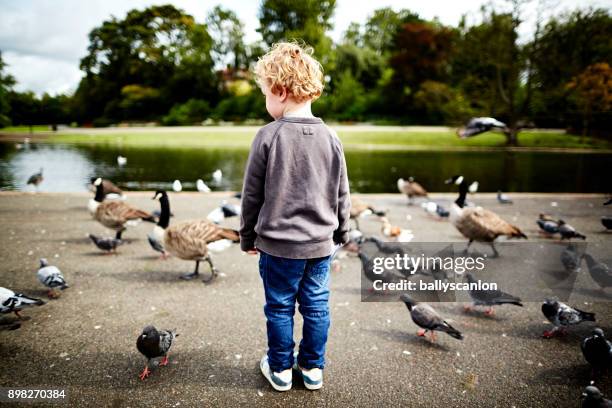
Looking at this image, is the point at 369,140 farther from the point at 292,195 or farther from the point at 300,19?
the point at 292,195

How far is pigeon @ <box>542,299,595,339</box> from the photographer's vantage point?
383 centimetres

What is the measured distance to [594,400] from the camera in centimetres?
271

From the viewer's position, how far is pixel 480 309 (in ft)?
15.3

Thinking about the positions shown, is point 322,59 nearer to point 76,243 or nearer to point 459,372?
point 76,243

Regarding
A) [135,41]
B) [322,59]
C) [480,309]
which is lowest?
[480,309]

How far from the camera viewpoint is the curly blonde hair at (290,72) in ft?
8.42

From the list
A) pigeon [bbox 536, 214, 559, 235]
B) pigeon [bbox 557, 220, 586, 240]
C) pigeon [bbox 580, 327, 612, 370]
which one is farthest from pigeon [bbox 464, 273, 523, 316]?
pigeon [bbox 536, 214, 559, 235]

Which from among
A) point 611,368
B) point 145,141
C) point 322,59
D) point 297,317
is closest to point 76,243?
point 297,317

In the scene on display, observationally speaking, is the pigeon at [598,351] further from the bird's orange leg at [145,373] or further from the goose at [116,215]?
the goose at [116,215]

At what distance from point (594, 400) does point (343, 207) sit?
89.8 inches

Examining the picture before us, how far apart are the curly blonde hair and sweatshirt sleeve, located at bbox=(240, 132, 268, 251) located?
37 centimetres

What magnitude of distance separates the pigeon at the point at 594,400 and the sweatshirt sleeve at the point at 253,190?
8.87 ft

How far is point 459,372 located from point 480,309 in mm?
1541

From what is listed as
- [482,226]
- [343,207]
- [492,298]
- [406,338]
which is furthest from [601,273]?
[343,207]
